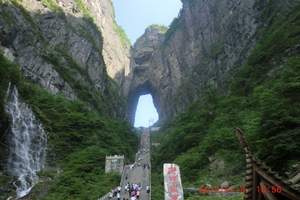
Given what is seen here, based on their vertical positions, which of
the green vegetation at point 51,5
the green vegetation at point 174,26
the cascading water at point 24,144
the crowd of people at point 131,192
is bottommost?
the crowd of people at point 131,192

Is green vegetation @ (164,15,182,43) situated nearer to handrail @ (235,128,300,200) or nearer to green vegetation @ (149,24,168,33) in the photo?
green vegetation @ (149,24,168,33)

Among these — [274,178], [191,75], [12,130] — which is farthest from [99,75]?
[274,178]

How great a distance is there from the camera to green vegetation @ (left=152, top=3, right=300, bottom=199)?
68.3ft

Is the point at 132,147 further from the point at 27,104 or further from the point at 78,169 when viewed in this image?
the point at 78,169

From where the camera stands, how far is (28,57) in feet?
168

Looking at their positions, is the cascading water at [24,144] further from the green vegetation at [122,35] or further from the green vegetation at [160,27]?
the green vegetation at [160,27]

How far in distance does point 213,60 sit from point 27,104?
26.5 meters

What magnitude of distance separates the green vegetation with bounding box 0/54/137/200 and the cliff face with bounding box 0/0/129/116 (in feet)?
20.3

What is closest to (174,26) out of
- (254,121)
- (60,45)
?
(60,45)

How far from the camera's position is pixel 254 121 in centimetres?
2806

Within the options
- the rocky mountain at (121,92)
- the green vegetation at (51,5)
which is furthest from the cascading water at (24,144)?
the green vegetation at (51,5)

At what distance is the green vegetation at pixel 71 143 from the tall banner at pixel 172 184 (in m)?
6.74

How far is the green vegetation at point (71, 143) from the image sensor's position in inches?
1166
